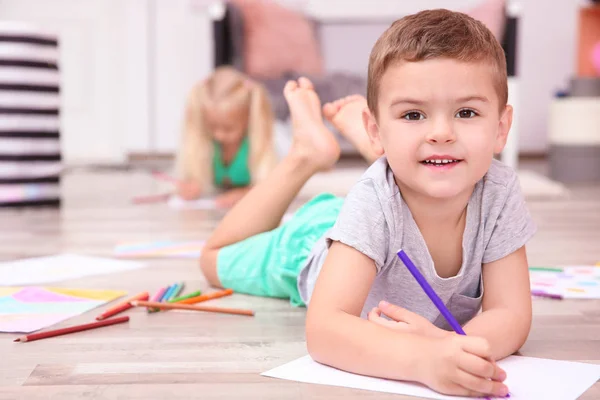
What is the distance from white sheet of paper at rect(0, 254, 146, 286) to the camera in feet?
4.38

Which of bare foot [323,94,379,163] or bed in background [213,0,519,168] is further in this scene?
bed in background [213,0,519,168]

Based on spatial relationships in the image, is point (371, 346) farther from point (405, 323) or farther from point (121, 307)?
point (121, 307)

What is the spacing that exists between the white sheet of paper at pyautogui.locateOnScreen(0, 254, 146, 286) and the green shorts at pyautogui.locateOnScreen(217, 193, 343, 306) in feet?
0.93

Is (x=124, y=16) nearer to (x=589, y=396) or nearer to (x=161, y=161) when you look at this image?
(x=161, y=161)

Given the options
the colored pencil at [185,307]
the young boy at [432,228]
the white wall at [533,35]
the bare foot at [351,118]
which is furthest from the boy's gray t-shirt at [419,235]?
the white wall at [533,35]

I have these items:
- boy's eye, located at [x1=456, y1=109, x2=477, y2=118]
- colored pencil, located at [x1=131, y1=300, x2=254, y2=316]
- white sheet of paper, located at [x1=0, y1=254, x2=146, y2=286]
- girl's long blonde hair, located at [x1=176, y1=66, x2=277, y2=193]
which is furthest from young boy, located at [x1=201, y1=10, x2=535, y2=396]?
girl's long blonde hair, located at [x1=176, y1=66, x2=277, y2=193]

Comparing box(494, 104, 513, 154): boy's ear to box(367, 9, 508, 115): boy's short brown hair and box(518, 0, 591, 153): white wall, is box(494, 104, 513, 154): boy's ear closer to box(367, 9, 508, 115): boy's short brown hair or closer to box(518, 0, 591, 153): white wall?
box(367, 9, 508, 115): boy's short brown hair

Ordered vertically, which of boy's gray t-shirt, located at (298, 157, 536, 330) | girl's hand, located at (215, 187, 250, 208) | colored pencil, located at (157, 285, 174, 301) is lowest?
girl's hand, located at (215, 187, 250, 208)

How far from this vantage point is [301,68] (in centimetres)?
416

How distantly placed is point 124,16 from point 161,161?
810 millimetres

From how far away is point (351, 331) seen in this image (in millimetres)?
785

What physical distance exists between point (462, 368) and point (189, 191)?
193 cm

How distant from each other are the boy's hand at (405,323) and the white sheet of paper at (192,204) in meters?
1.62

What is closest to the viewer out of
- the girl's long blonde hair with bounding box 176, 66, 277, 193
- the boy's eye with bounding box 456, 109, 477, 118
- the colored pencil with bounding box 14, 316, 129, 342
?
the boy's eye with bounding box 456, 109, 477, 118
